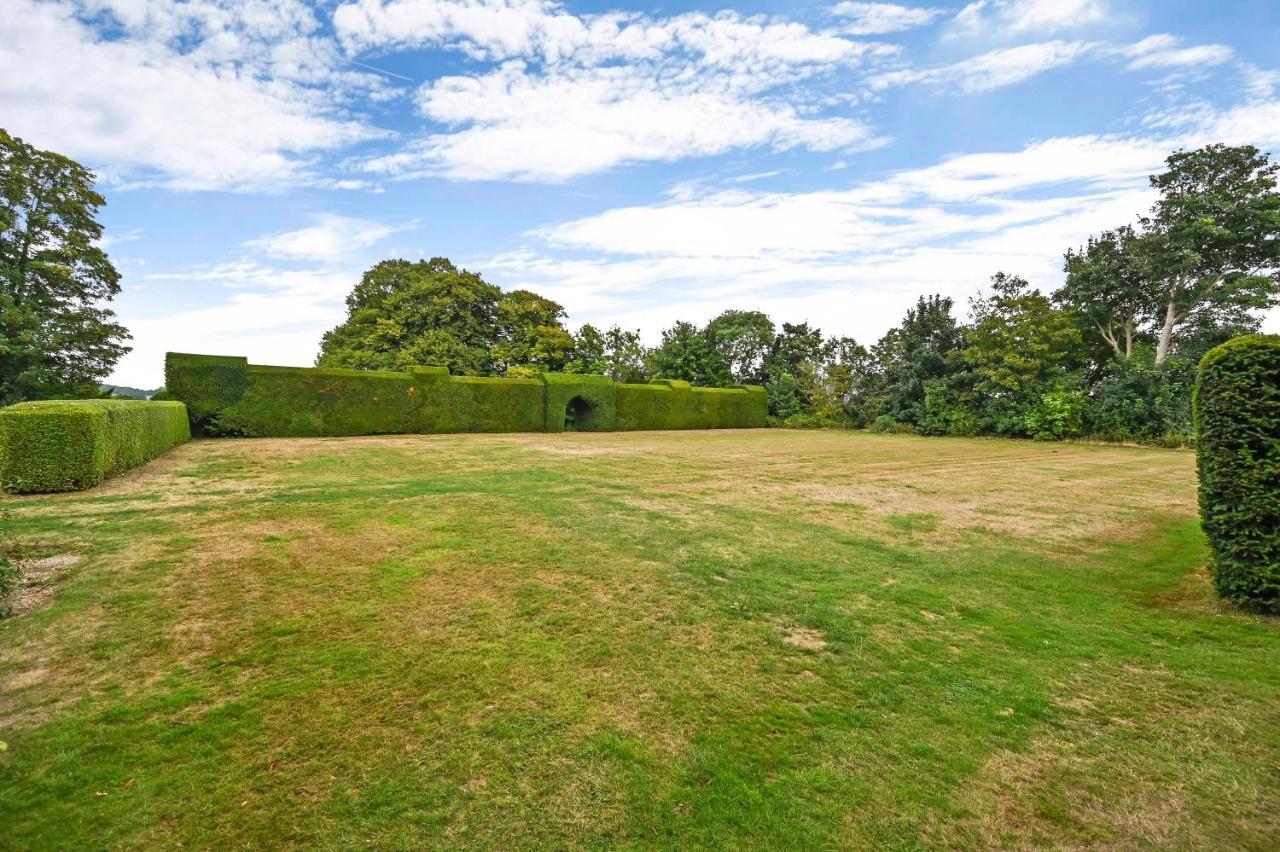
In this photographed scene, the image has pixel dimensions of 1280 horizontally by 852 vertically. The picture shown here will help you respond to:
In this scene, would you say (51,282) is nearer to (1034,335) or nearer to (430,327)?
(430,327)

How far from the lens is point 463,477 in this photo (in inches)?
362

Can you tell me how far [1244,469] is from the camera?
381cm

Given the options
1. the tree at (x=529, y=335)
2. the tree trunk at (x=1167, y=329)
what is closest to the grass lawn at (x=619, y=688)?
the tree trunk at (x=1167, y=329)

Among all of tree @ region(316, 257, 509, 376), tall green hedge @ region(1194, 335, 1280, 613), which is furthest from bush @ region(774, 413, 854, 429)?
tall green hedge @ region(1194, 335, 1280, 613)

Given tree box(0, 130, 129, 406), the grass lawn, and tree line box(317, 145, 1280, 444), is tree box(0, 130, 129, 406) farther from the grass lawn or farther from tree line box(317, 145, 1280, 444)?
the grass lawn

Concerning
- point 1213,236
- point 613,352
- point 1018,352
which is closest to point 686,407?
point 613,352

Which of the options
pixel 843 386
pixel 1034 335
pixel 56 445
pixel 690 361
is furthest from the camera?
pixel 690 361

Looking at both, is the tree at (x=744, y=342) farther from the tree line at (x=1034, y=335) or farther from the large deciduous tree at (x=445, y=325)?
the large deciduous tree at (x=445, y=325)

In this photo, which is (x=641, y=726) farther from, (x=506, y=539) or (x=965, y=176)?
(x=965, y=176)

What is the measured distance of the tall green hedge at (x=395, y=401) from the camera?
16188 mm

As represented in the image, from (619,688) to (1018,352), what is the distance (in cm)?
2718

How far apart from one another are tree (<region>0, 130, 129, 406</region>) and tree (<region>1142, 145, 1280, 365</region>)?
142ft

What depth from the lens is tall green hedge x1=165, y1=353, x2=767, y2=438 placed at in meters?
16.2

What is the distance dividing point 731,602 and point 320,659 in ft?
8.75
